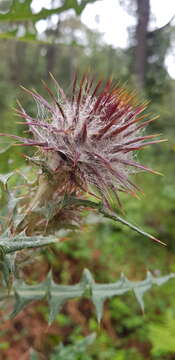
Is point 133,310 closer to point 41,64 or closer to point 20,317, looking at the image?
point 20,317

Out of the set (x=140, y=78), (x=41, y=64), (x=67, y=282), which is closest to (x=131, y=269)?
(x=67, y=282)

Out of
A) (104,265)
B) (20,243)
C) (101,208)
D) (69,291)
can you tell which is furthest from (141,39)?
(20,243)

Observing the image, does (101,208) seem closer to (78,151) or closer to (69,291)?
(78,151)

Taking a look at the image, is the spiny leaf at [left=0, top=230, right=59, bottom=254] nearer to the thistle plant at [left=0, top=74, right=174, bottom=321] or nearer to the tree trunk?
the thistle plant at [left=0, top=74, right=174, bottom=321]

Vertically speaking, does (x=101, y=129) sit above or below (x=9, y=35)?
below

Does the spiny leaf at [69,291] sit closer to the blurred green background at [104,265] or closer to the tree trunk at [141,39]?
the blurred green background at [104,265]

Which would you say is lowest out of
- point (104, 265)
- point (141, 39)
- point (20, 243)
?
point (104, 265)

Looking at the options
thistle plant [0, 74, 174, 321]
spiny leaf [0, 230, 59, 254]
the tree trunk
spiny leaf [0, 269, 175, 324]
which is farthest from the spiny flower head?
the tree trunk

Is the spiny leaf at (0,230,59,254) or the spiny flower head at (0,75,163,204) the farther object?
the spiny flower head at (0,75,163,204)

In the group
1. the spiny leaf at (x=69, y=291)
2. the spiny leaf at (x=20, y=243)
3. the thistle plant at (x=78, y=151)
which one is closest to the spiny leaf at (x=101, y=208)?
the thistle plant at (x=78, y=151)
